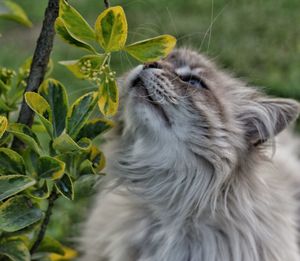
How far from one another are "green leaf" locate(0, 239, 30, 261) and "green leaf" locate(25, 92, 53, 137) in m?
0.41

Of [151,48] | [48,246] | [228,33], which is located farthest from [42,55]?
[228,33]

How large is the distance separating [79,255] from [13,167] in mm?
1187

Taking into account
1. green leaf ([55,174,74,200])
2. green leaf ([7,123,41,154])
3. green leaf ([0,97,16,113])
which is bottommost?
green leaf ([55,174,74,200])

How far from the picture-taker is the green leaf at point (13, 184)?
5.25ft

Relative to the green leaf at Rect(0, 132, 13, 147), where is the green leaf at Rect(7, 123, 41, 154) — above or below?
above

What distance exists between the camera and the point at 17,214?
5.58 ft

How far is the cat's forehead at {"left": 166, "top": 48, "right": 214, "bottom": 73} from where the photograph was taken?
219 cm

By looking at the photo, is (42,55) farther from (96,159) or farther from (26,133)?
(96,159)

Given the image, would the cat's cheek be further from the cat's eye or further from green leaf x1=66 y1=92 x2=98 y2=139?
green leaf x1=66 y1=92 x2=98 y2=139

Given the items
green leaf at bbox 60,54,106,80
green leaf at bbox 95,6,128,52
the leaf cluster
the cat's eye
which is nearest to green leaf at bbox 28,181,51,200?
the leaf cluster

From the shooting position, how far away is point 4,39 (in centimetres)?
437

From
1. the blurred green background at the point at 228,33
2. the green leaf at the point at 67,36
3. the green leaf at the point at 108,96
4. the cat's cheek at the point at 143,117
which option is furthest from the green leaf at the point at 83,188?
the blurred green background at the point at 228,33

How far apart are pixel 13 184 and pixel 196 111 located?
0.66m

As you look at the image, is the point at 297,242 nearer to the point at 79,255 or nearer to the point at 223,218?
the point at 223,218
